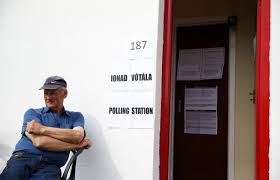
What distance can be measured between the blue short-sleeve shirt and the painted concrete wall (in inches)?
63.8

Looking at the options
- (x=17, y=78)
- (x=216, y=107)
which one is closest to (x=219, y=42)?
(x=216, y=107)

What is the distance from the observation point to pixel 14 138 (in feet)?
9.77

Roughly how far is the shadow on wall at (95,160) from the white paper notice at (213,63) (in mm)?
1448

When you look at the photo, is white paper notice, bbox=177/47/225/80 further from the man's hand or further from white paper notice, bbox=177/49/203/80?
the man's hand

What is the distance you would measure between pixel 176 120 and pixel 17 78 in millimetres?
1653

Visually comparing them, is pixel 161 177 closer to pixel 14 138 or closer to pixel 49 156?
pixel 49 156

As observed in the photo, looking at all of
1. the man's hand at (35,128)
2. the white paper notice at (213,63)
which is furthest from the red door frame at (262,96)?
the white paper notice at (213,63)

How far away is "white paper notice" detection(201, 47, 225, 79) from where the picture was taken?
3600 mm

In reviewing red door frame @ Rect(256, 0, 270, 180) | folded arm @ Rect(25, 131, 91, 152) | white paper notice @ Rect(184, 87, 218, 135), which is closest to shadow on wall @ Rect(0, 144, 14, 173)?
folded arm @ Rect(25, 131, 91, 152)

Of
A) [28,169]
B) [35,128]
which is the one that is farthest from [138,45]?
[28,169]
